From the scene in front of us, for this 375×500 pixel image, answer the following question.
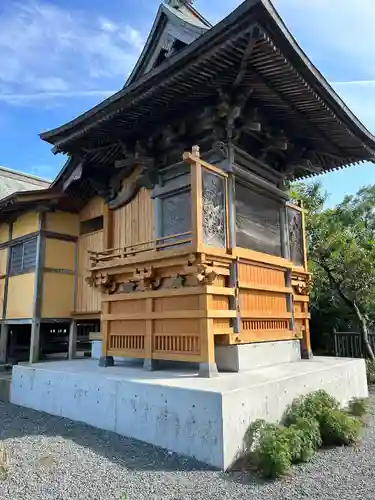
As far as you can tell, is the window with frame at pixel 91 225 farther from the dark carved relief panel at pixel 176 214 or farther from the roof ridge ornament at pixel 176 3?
the roof ridge ornament at pixel 176 3

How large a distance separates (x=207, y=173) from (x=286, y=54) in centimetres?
171

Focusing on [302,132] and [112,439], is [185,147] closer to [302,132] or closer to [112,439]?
[302,132]

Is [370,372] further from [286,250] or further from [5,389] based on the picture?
[5,389]


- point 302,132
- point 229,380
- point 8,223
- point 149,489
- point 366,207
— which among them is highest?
point 366,207

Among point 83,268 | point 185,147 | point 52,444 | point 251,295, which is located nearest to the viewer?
point 52,444

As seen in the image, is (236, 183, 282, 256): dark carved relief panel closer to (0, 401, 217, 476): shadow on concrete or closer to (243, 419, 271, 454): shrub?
(243, 419, 271, 454): shrub

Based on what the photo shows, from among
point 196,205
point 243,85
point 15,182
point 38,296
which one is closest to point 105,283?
point 196,205

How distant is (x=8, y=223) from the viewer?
384 inches

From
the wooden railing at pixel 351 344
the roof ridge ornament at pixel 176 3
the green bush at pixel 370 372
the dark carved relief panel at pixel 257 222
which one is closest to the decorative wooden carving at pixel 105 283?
the dark carved relief panel at pixel 257 222

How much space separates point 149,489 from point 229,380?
5.08 feet

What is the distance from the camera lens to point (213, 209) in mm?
5273

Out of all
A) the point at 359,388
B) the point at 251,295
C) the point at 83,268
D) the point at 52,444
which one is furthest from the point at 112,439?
the point at 83,268

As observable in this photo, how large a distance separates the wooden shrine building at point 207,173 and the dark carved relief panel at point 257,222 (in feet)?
0.10

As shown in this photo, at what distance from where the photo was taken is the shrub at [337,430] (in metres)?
4.21
